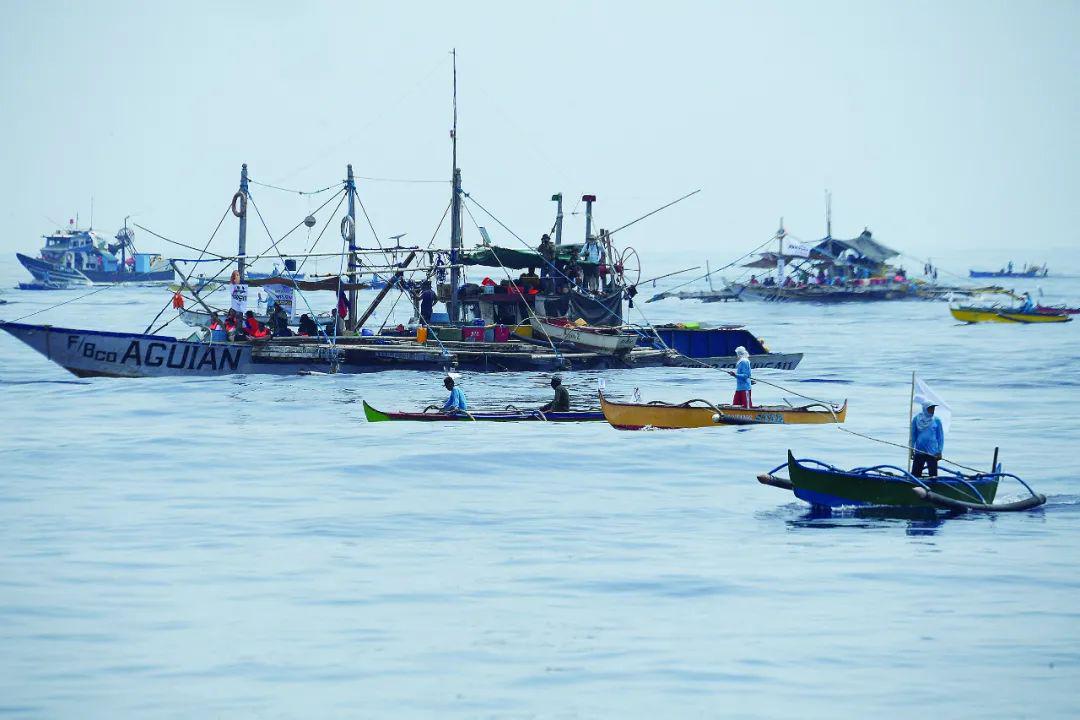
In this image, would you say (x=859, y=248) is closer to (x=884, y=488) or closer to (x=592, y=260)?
(x=592, y=260)

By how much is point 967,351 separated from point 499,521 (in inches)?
1926

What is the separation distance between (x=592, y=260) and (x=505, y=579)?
105ft

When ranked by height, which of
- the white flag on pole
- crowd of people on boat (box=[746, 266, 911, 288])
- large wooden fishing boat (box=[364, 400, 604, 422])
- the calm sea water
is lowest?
the calm sea water

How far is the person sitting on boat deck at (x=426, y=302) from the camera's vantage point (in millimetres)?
45141

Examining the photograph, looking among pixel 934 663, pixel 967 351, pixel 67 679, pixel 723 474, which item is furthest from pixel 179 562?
pixel 967 351

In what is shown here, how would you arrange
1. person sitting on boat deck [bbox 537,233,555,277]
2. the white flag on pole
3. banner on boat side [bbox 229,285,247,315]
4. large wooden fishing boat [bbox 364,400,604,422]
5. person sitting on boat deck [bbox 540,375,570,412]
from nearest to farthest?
the white flag on pole
large wooden fishing boat [bbox 364,400,604,422]
person sitting on boat deck [bbox 540,375,570,412]
banner on boat side [bbox 229,285,247,315]
person sitting on boat deck [bbox 537,233,555,277]

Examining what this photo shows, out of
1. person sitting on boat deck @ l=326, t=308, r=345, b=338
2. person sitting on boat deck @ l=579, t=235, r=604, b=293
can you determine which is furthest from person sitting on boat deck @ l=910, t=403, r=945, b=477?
person sitting on boat deck @ l=579, t=235, r=604, b=293

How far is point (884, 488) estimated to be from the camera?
20.5m

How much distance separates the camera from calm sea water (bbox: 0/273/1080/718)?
41.9 ft

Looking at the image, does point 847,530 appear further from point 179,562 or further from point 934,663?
point 179,562

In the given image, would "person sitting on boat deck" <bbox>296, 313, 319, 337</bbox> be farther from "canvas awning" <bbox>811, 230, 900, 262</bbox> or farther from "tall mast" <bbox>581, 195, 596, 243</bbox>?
"canvas awning" <bbox>811, 230, 900, 262</bbox>

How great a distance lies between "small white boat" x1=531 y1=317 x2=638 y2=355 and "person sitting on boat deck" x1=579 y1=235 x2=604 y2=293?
405 centimetres

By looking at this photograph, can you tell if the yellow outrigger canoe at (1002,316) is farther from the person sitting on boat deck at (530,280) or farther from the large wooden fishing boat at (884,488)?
the large wooden fishing boat at (884,488)

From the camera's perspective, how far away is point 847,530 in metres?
19.9
